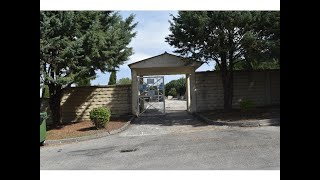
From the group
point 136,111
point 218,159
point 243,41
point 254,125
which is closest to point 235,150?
point 218,159

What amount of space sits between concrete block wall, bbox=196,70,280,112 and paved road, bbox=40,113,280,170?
546cm

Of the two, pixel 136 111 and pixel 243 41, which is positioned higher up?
pixel 243 41

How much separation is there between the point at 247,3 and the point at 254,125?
6.08m

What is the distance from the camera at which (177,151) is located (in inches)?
332

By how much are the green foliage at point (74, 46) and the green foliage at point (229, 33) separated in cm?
326

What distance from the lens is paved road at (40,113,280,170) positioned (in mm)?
7051

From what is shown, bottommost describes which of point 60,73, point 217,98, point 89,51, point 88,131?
point 88,131

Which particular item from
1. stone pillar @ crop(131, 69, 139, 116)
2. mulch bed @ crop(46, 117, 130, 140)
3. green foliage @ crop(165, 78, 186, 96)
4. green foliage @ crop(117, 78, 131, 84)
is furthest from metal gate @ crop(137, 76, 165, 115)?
green foliage @ crop(165, 78, 186, 96)

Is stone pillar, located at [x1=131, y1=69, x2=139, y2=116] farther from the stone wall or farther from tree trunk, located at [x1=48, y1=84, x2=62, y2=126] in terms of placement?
tree trunk, located at [x1=48, y1=84, x2=62, y2=126]

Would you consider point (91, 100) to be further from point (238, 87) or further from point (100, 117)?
point (238, 87)

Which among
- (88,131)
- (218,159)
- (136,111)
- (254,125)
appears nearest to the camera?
(218,159)

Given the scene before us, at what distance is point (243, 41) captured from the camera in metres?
13.7
